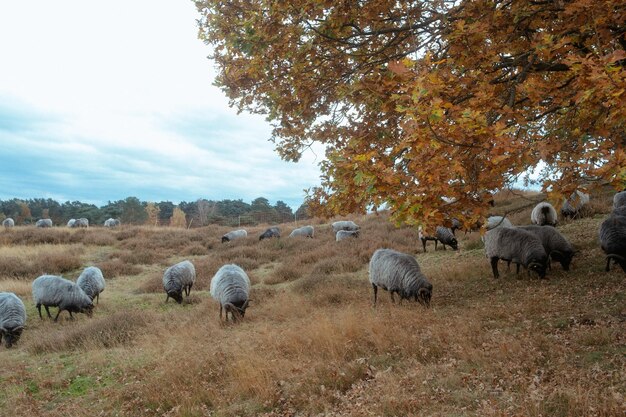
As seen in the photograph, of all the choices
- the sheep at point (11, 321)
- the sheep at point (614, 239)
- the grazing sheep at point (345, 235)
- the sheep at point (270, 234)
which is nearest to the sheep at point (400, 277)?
the sheep at point (614, 239)

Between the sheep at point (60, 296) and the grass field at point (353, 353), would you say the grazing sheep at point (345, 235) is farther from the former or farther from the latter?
the sheep at point (60, 296)

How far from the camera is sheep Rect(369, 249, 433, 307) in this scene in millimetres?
10531

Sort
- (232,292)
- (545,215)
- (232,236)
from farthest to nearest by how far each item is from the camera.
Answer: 1. (232,236)
2. (545,215)
3. (232,292)

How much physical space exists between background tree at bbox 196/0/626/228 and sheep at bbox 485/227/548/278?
3883mm

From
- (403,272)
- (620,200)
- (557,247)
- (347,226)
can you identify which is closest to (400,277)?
(403,272)

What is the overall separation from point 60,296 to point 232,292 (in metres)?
6.69

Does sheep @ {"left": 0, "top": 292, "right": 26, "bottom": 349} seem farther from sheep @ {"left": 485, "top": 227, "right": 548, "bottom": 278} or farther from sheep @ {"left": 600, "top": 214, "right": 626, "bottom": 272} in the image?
sheep @ {"left": 600, "top": 214, "right": 626, "bottom": 272}

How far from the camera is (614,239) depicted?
34.2ft

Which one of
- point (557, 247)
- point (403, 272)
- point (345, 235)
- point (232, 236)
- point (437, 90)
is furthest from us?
point (232, 236)

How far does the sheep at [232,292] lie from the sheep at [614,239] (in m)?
9.95

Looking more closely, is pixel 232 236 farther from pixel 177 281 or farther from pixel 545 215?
pixel 545 215

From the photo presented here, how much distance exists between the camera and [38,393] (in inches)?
312

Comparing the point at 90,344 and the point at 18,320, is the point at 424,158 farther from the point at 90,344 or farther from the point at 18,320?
the point at 18,320

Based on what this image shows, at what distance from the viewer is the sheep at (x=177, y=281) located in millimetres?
15421
